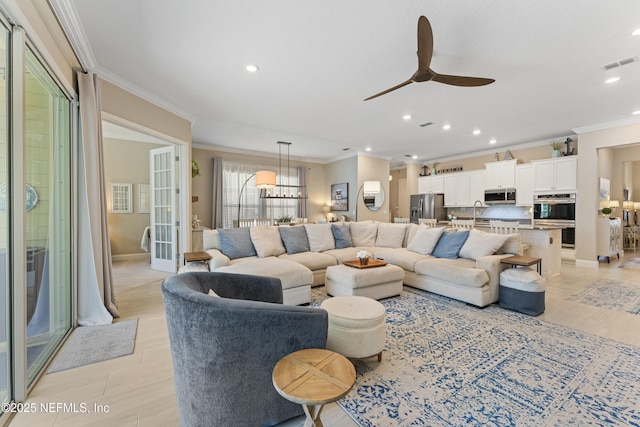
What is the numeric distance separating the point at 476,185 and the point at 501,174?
66 cm

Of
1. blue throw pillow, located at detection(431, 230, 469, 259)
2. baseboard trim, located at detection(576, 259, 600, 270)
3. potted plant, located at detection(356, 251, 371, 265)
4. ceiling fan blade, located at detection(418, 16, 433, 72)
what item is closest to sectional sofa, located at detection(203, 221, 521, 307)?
blue throw pillow, located at detection(431, 230, 469, 259)

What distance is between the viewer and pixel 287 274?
318 centimetres

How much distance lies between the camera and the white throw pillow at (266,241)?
394 cm

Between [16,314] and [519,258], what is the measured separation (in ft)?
15.0

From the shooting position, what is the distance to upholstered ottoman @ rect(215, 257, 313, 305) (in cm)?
314

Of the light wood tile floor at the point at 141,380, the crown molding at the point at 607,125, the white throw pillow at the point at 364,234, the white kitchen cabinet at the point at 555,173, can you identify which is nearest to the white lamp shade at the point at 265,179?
the white throw pillow at the point at 364,234

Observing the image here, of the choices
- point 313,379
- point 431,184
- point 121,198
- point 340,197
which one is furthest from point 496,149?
point 121,198

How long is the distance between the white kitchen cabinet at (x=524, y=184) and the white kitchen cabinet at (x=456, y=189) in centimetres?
122

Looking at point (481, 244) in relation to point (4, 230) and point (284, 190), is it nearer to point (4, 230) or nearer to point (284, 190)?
point (4, 230)

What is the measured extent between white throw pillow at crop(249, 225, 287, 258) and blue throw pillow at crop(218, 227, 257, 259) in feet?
0.27

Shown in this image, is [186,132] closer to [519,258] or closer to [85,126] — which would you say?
[85,126]

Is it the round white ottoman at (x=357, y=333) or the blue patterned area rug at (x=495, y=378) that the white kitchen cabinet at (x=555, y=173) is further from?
the round white ottoman at (x=357, y=333)

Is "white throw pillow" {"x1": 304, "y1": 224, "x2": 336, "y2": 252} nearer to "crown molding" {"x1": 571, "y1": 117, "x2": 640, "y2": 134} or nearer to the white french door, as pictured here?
the white french door

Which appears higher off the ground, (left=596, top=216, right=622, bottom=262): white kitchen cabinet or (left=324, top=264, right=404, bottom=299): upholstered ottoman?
(left=596, top=216, right=622, bottom=262): white kitchen cabinet
